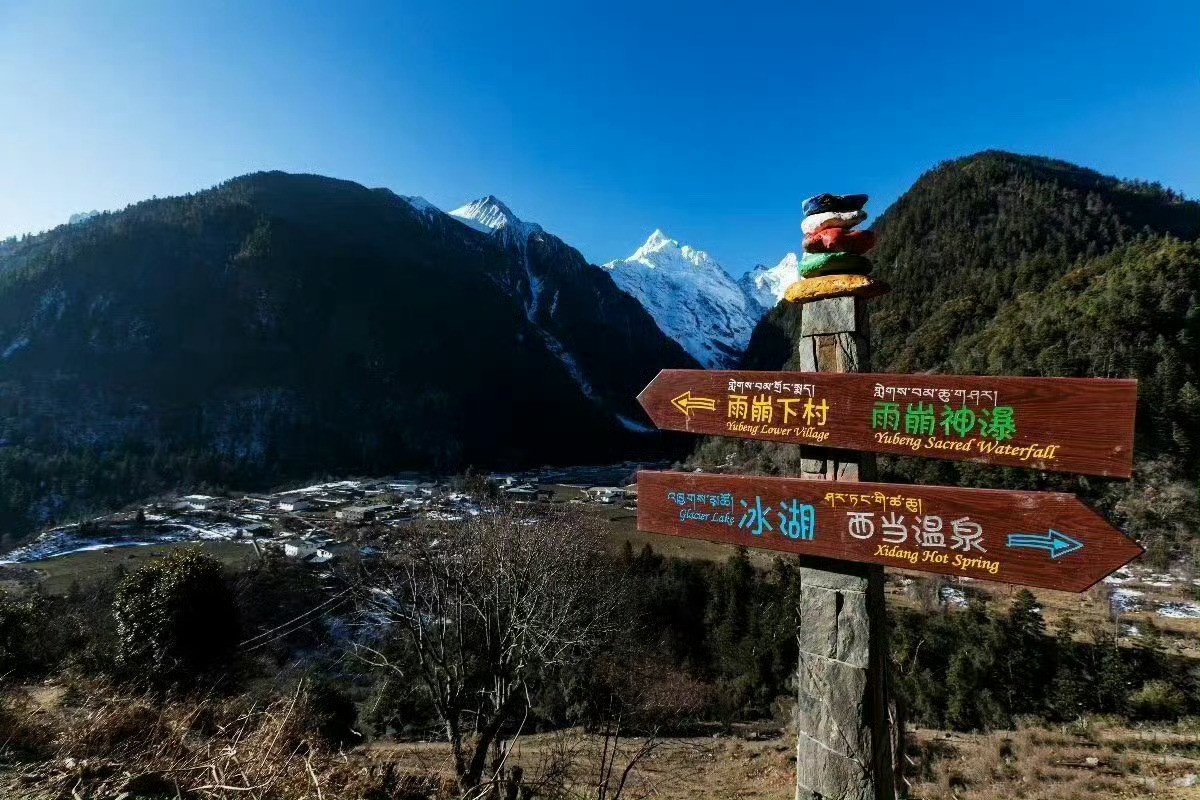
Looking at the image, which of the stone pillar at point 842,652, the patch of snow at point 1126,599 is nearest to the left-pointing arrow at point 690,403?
the stone pillar at point 842,652

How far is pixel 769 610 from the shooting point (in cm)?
2598

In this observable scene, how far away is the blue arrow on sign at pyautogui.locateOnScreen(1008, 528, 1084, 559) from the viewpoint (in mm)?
2459

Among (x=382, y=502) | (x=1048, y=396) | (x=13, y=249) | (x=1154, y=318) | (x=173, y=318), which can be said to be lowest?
(x=382, y=502)

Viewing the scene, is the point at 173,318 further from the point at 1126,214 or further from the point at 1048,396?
the point at 1126,214

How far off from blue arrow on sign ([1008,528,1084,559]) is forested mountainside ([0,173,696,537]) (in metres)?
108

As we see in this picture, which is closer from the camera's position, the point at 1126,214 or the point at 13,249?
the point at 1126,214

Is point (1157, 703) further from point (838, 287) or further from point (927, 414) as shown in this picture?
point (838, 287)

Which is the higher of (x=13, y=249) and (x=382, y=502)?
(x=13, y=249)

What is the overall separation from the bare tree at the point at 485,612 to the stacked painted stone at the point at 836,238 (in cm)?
744

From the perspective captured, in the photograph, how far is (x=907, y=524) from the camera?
2.93m

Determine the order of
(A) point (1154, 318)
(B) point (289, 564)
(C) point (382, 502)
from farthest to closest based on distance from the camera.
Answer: (C) point (382, 502) < (A) point (1154, 318) < (B) point (289, 564)

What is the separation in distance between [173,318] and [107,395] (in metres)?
26.4

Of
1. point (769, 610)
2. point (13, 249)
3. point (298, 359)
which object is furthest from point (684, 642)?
point (13, 249)

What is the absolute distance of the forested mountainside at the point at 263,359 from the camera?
94.8 m
